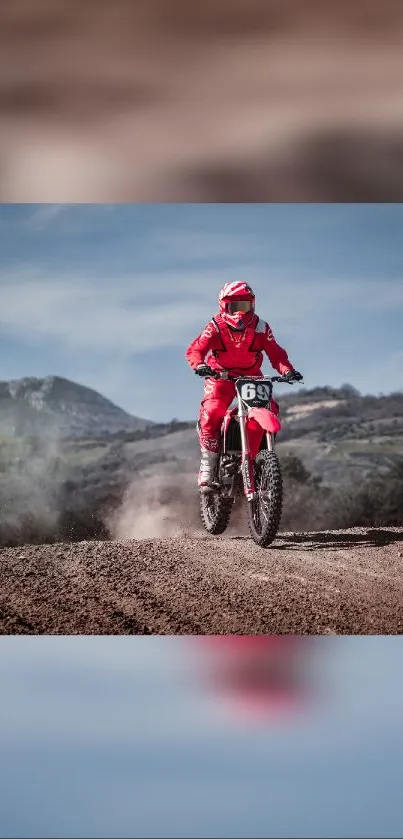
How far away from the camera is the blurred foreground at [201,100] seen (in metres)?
2.86

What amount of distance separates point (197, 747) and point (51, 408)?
10.1ft

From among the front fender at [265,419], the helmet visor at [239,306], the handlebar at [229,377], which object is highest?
the helmet visor at [239,306]

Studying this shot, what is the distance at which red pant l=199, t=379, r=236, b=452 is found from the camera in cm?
473

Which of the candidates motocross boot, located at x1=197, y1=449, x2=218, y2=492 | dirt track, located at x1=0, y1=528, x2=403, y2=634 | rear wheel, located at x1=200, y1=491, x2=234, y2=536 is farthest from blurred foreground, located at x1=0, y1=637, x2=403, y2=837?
motocross boot, located at x1=197, y1=449, x2=218, y2=492

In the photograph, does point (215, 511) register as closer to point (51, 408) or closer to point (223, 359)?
point (223, 359)

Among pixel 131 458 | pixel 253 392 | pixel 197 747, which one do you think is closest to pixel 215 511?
pixel 253 392

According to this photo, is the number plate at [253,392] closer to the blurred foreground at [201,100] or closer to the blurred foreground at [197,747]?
the blurred foreground at [201,100]

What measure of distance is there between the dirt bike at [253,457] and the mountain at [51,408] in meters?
0.86

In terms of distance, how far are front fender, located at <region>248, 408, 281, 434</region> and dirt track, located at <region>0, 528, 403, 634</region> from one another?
628 millimetres

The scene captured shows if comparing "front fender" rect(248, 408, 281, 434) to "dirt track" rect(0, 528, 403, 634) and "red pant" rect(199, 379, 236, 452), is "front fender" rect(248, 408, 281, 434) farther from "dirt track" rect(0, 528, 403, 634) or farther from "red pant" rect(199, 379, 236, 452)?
"dirt track" rect(0, 528, 403, 634)

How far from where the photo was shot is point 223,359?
4.75 m

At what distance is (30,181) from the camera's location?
192 inches

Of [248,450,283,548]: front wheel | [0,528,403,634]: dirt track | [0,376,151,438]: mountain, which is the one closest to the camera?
[248,450,283,548]: front wheel

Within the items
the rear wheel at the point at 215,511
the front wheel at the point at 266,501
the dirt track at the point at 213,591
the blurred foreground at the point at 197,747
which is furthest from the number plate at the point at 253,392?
the blurred foreground at the point at 197,747
